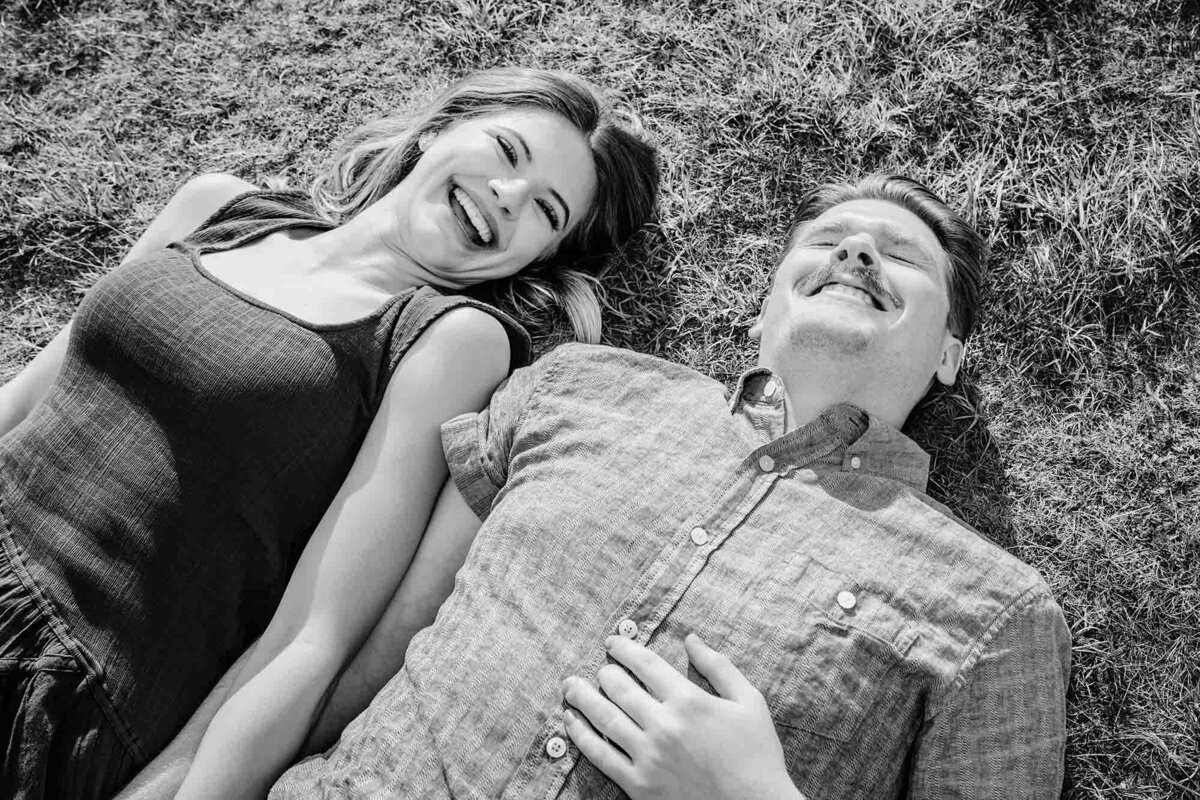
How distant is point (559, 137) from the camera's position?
3436mm

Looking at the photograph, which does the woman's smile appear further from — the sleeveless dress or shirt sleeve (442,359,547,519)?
shirt sleeve (442,359,547,519)

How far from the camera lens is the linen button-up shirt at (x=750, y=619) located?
240 cm

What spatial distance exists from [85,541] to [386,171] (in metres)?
1.78

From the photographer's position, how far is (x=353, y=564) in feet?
9.14

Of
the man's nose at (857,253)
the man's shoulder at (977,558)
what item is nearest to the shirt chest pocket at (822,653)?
the man's shoulder at (977,558)

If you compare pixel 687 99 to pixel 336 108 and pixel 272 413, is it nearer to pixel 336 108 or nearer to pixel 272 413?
pixel 336 108

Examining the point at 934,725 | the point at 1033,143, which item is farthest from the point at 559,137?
the point at 934,725

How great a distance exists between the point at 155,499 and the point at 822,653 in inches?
82.5

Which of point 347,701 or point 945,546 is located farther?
point 347,701

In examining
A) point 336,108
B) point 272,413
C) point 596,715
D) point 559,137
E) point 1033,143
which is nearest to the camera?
point 596,715

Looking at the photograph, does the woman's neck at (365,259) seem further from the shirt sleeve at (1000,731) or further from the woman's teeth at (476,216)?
the shirt sleeve at (1000,731)

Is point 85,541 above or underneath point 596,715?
above

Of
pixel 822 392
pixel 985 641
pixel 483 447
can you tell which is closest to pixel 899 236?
pixel 822 392

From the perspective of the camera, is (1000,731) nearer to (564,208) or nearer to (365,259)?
(564,208)
